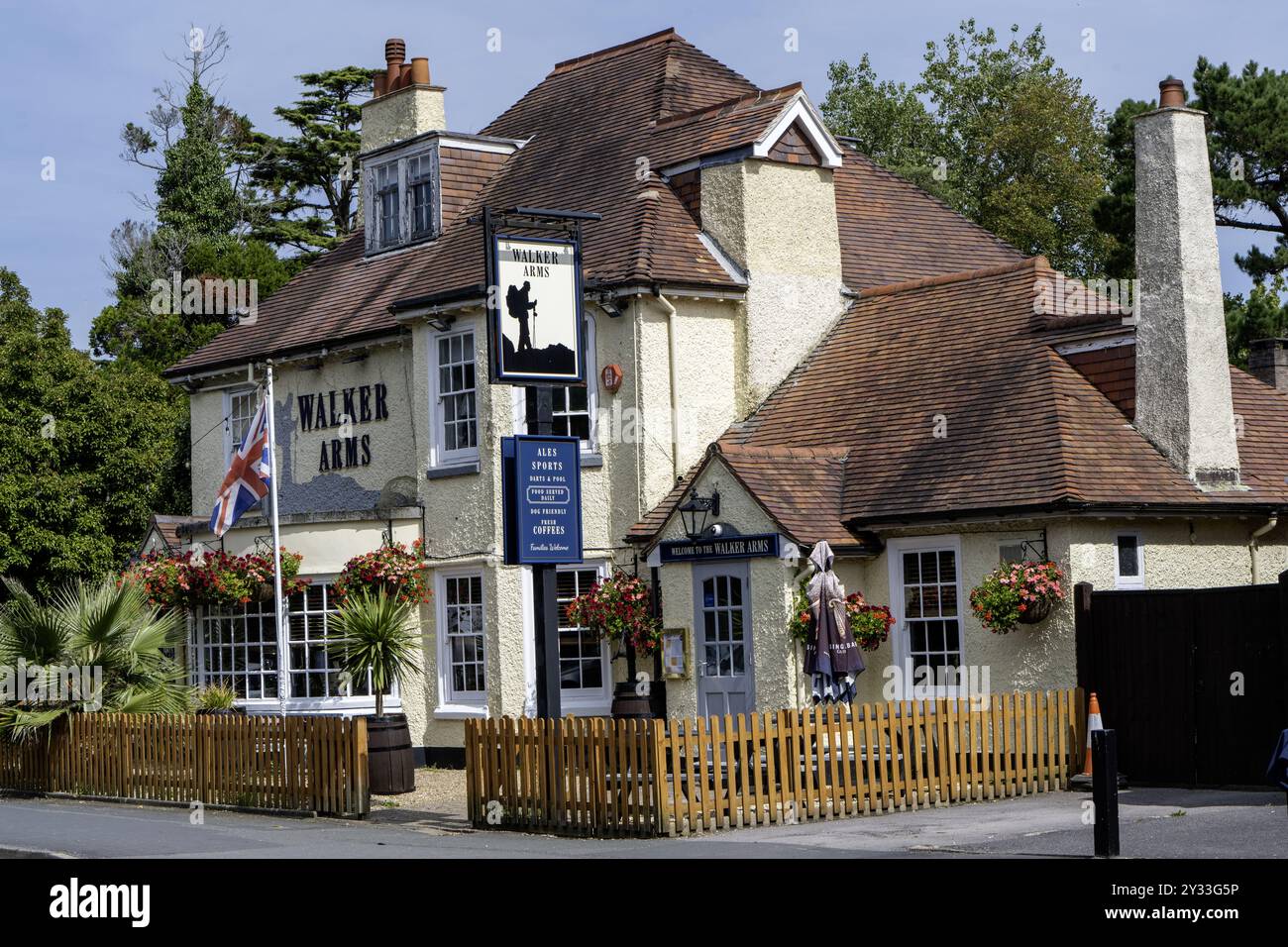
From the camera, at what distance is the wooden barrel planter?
19375 mm

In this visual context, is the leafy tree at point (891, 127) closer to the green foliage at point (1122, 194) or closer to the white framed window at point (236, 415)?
the green foliage at point (1122, 194)

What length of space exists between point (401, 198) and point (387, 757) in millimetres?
11091

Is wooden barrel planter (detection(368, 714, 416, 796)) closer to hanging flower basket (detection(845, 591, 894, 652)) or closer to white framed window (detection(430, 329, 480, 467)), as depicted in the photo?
hanging flower basket (detection(845, 591, 894, 652))

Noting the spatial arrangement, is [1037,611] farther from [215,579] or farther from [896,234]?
[215,579]

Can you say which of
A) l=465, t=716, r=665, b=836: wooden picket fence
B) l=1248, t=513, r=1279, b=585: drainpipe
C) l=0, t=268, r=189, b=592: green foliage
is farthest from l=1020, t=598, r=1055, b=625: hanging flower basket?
l=0, t=268, r=189, b=592: green foliage

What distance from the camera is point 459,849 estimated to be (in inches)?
586

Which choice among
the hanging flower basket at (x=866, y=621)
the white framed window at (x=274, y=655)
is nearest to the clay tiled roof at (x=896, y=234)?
the hanging flower basket at (x=866, y=621)

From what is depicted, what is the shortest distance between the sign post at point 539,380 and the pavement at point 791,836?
6.24 feet

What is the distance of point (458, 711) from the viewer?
24.1 metres

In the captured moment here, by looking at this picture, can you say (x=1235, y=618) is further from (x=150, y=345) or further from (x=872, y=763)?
(x=150, y=345)

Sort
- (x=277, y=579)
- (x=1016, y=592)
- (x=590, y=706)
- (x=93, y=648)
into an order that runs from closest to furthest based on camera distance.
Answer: (x=1016, y=592)
(x=93, y=648)
(x=277, y=579)
(x=590, y=706)

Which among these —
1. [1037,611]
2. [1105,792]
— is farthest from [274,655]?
[1105,792]

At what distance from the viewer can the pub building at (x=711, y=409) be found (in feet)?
66.1

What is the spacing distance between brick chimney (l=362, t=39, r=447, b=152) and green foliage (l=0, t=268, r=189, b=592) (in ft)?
26.6
